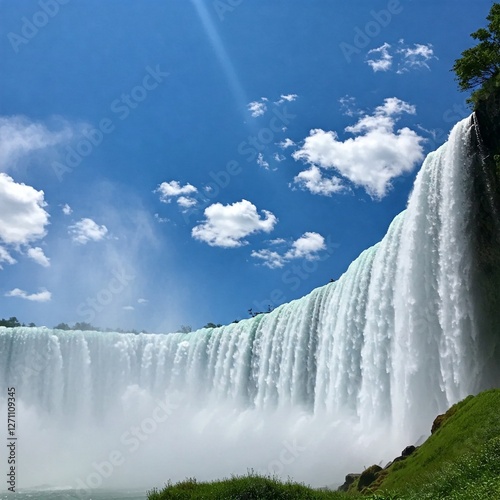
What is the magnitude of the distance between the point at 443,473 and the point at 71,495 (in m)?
26.0

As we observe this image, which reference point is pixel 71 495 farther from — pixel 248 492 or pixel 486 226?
pixel 486 226

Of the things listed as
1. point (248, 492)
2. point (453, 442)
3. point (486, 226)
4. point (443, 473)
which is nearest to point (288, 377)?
point (486, 226)

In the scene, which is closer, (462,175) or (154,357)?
(462,175)

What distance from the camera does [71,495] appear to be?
3450 cm

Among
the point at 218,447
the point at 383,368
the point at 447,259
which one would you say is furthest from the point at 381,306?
the point at 218,447

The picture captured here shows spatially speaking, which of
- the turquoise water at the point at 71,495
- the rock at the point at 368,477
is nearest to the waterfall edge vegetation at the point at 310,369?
the turquoise water at the point at 71,495

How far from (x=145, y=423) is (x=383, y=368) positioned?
87.8 feet

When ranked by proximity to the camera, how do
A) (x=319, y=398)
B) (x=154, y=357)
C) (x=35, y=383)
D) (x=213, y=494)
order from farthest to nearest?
1. (x=154, y=357)
2. (x=35, y=383)
3. (x=319, y=398)
4. (x=213, y=494)

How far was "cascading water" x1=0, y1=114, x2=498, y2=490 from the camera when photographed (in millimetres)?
28281

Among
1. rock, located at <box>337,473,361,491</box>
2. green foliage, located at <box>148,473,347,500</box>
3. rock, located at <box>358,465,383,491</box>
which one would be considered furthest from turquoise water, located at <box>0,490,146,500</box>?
green foliage, located at <box>148,473,347,500</box>

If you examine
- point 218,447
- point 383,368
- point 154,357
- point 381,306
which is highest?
point 154,357

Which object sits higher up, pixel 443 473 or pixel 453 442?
pixel 453 442

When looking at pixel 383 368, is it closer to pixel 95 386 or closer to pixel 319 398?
pixel 319 398

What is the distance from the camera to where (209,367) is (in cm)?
5244
